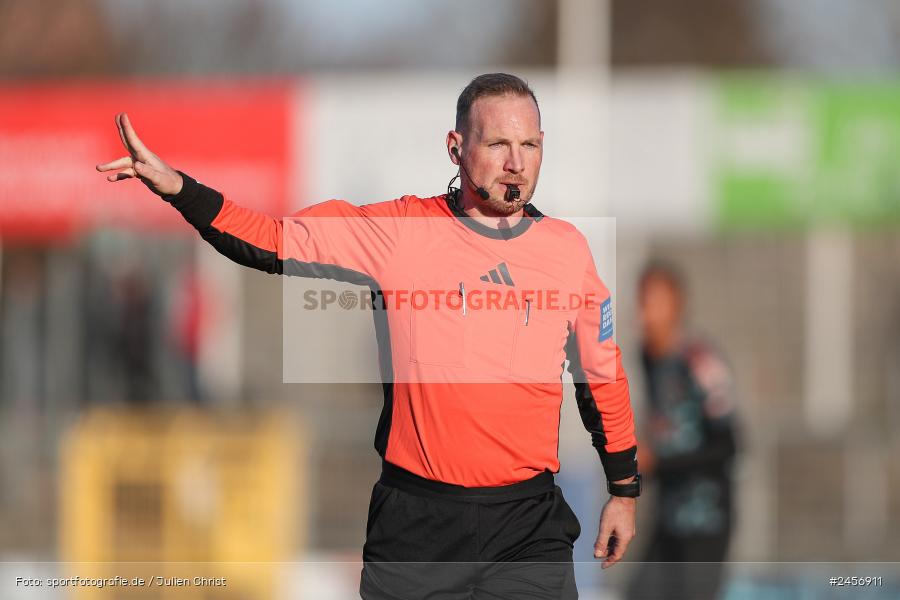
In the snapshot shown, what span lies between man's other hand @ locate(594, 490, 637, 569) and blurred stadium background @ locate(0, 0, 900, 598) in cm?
221

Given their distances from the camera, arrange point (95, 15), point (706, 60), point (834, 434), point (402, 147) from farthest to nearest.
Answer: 1. point (706, 60)
2. point (95, 15)
3. point (834, 434)
4. point (402, 147)

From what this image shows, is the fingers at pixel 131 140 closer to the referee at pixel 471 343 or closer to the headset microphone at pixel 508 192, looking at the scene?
the referee at pixel 471 343

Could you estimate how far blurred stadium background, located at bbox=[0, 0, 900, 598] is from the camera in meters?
9.02

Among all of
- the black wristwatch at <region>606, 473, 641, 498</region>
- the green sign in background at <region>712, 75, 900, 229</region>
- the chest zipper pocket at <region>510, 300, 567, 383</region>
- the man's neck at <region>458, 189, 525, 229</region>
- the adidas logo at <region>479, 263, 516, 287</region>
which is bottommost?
the black wristwatch at <region>606, 473, 641, 498</region>

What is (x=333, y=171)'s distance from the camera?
1196 cm

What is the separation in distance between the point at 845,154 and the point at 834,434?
3.04 m

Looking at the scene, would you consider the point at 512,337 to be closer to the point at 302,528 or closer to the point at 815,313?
the point at 302,528

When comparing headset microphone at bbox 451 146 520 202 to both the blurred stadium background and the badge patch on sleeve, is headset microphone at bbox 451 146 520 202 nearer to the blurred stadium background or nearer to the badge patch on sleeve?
the badge patch on sleeve

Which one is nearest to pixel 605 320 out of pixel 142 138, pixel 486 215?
pixel 486 215

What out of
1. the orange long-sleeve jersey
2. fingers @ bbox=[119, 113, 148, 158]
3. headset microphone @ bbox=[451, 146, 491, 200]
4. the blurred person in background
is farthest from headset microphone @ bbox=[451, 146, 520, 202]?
the blurred person in background

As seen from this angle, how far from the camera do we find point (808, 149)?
39.0 feet

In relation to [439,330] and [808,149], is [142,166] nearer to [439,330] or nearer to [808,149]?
[439,330]

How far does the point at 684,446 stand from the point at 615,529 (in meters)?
2.74

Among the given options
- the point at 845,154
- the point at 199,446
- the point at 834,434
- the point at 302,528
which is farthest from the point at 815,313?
the point at 199,446
